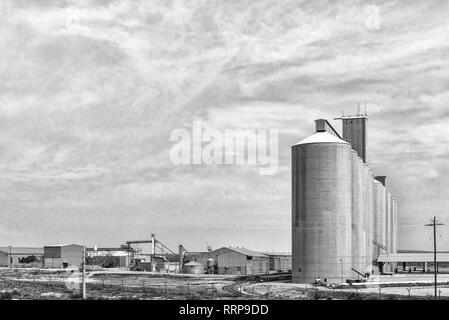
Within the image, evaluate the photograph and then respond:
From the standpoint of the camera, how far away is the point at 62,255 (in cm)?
15412

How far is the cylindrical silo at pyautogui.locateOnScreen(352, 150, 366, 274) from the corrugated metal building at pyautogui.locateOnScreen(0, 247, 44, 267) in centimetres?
10134

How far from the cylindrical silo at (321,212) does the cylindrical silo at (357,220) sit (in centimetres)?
577

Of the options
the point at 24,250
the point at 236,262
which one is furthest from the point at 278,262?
the point at 24,250

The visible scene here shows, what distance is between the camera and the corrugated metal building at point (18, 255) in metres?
164

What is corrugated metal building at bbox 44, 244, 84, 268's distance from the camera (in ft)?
504

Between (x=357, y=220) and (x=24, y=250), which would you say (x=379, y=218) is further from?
(x=24, y=250)

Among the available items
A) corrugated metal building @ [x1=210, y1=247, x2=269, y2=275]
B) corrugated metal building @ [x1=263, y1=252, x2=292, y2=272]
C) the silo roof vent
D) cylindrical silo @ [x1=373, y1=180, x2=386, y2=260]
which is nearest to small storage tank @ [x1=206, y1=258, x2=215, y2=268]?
corrugated metal building @ [x1=210, y1=247, x2=269, y2=275]

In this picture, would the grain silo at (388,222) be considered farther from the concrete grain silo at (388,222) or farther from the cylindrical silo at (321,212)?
the cylindrical silo at (321,212)

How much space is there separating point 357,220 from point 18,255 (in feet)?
387

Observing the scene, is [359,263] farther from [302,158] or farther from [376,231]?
[376,231]
